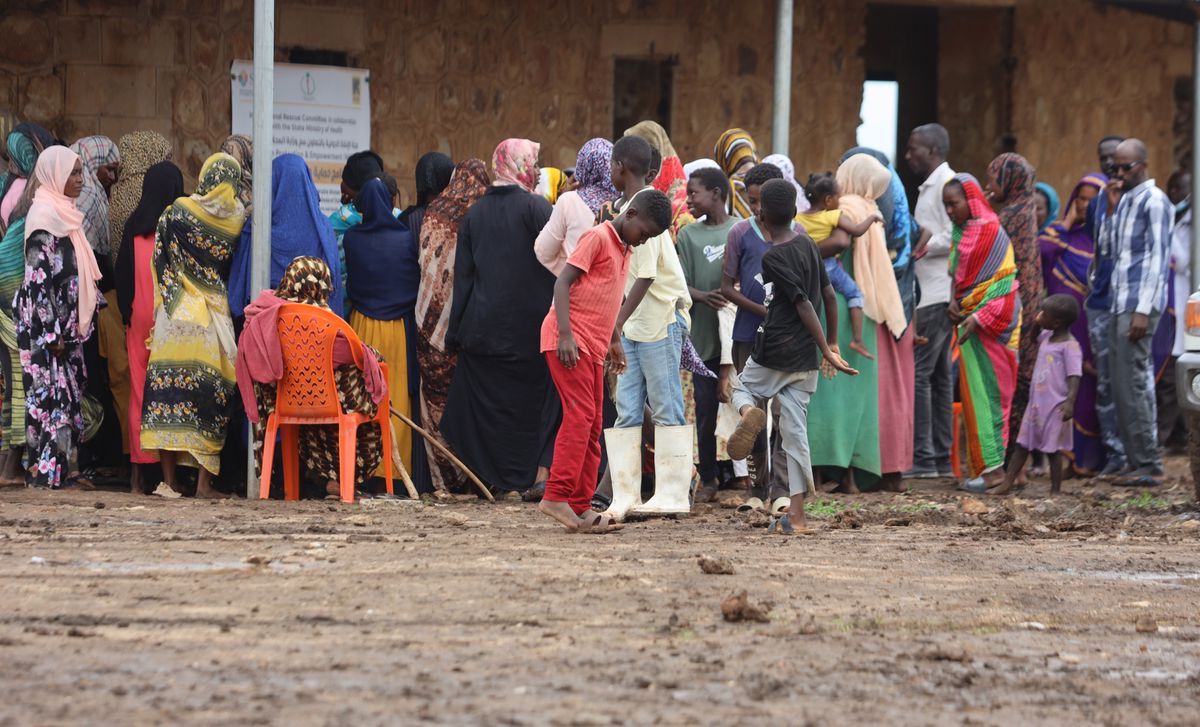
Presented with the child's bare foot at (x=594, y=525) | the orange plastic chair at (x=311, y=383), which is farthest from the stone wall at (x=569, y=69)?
the child's bare foot at (x=594, y=525)

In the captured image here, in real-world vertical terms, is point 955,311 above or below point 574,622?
above

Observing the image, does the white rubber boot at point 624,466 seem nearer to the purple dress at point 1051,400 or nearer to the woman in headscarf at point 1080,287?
the purple dress at point 1051,400

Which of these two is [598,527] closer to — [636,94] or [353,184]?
[353,184]

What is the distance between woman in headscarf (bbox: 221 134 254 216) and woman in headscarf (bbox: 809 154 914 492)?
3.19 metres

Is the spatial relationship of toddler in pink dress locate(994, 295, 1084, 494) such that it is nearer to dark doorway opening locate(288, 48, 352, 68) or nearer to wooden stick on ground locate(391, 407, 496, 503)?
wooden stick on ground locate(391, 407, 496, 503)

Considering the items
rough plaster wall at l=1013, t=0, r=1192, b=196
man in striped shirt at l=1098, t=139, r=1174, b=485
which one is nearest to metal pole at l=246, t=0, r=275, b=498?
man in striped shirt at l=1098, t=139, r=1174, b=485

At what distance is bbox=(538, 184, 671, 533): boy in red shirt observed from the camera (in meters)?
6.95

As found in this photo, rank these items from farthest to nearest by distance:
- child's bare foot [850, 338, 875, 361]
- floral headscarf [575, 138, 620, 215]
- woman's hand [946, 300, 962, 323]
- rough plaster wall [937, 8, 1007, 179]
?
rough plaster wall [937, 8, 1007, 179] < woman's hand [946, 300, 962, 323] < child's bare foot [850, 338, 875, 361] < floral headscarf [575, 138, 620, 215]

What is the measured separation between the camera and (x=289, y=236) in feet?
29.0

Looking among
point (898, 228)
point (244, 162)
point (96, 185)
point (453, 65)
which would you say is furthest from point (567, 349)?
point (453, 65)

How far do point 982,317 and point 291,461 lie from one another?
402 centimetres

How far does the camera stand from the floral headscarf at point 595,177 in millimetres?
8570

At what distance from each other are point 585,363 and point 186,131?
5.87 m

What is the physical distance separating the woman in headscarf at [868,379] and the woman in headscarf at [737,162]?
551 millimetres
